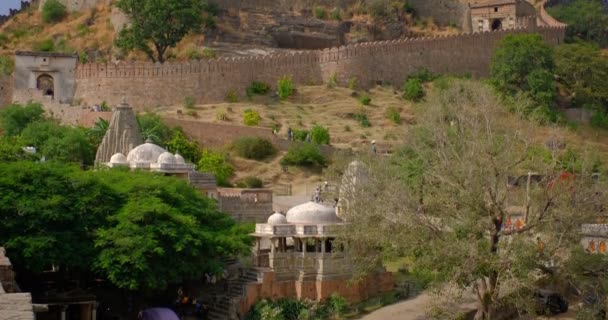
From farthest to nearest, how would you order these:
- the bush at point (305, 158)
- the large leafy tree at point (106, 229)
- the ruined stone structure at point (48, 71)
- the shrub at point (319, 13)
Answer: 1. the shrub at point (319, 13)
2. the ruined stone structure at point (48, 71)
3. the bush at point (305, 158)
4. the large leafy tree at point (106, 229)

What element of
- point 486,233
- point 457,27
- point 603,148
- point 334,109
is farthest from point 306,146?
point 457,27

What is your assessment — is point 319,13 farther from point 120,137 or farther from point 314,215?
point 314,215

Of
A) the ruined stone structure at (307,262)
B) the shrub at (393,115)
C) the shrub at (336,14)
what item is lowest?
the ruined stone structure at (307,262)

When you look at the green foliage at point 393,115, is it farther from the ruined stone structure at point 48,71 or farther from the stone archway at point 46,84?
the stone archway at point 46,84

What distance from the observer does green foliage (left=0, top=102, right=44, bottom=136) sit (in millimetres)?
34812

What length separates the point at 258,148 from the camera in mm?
34906

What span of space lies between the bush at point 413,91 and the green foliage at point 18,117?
13399mm

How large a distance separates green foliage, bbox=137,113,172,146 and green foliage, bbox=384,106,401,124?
28.4 feet

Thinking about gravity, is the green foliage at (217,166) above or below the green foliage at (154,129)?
below

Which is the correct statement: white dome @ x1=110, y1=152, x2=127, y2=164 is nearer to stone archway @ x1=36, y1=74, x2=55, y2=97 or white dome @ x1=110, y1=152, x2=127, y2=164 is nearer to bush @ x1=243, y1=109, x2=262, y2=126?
bush @ x1=243, y1=109, x2=262, y2=126

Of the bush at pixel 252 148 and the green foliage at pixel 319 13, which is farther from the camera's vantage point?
the green foliage at pixel 319 13

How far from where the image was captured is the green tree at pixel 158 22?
135 feet

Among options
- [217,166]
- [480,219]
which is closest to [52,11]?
[217,166]

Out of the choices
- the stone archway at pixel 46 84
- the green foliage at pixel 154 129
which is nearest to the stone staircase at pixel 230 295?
the green foliage at pixel 154 129
